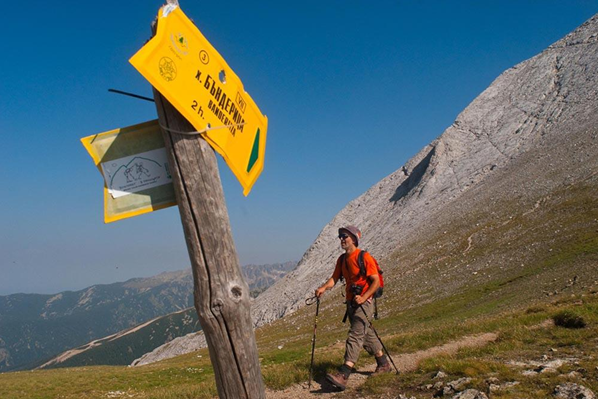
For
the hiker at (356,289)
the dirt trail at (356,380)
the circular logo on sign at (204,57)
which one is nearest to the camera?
the circular logo on sign at (204,57)

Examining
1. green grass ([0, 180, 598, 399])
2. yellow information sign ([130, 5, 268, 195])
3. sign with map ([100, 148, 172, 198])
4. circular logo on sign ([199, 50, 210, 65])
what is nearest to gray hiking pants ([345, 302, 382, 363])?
green grass ([0, 180, 598, 399])

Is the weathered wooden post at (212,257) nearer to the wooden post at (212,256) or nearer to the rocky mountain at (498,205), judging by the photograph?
the wooden post at (212,256)

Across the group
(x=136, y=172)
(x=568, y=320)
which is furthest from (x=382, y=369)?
(x=136, y=172)

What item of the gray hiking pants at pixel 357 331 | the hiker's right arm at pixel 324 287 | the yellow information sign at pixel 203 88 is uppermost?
the yellow information sign at pixel 203 88

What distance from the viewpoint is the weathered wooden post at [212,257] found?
13.3 feet

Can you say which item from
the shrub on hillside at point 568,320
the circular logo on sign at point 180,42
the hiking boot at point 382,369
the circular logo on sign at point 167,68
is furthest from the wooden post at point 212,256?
the shrub on hillside at point 568,320

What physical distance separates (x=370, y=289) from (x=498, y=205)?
5812cm

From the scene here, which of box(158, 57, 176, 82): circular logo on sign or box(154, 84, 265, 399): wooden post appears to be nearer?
box(158, 57, 176, 82): circular logo on sign

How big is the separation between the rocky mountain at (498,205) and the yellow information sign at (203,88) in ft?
78.9

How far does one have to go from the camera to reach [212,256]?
161 inches

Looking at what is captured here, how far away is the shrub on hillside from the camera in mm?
11550

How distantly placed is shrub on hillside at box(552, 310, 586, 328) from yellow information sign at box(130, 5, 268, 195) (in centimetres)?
1160

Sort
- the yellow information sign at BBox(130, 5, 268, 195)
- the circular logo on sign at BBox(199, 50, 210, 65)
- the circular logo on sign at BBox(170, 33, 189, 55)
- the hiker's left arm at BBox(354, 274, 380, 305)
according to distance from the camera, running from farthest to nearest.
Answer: the hiker's left arm at BBox(354, 274, 380, 305) → the circular logo on sign at BBox(199, 50, 210, 65) → the circular logo on sign at BBox(170, 33, 189, 55) → the yellow information sign at BBox(130, 5, 268, 195)

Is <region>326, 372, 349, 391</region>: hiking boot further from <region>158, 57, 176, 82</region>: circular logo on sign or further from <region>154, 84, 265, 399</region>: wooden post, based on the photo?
<region>158, 57, 176, 82</region>: circular logo on sign
